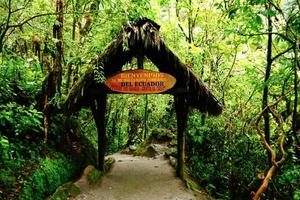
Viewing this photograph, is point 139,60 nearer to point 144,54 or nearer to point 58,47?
point 144,54

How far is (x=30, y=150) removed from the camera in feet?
25.7

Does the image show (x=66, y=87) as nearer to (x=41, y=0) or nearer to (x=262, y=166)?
(x=41, y=0)

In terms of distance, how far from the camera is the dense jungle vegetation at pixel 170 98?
20.0 feet

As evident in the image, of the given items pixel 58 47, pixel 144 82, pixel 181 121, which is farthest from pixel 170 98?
pixel 58 47

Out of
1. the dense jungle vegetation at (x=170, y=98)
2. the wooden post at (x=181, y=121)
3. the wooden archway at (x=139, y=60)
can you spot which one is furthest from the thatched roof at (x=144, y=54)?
the dense jungle vegetation at (x=170, y=98)

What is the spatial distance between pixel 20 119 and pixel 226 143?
306 inches

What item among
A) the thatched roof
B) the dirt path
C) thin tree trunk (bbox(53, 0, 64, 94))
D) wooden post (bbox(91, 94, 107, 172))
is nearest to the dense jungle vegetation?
thin tree trunk (bbox(53, 0, 64, 94))

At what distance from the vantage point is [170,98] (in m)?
18.0

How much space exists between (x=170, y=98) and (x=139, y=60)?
337 inches

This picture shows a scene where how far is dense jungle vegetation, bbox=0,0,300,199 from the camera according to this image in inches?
240

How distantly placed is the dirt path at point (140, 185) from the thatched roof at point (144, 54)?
2198 millimetres

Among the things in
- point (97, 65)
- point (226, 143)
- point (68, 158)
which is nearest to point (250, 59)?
point (226, 143)

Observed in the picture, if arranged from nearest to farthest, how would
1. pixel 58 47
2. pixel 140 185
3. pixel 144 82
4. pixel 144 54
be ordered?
1. pixel 58 47
2. pixel 144 82
3. pixel 144 54
4. pixel 140 185

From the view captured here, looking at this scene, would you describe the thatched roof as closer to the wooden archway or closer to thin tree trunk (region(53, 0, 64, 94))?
the wooden archway
